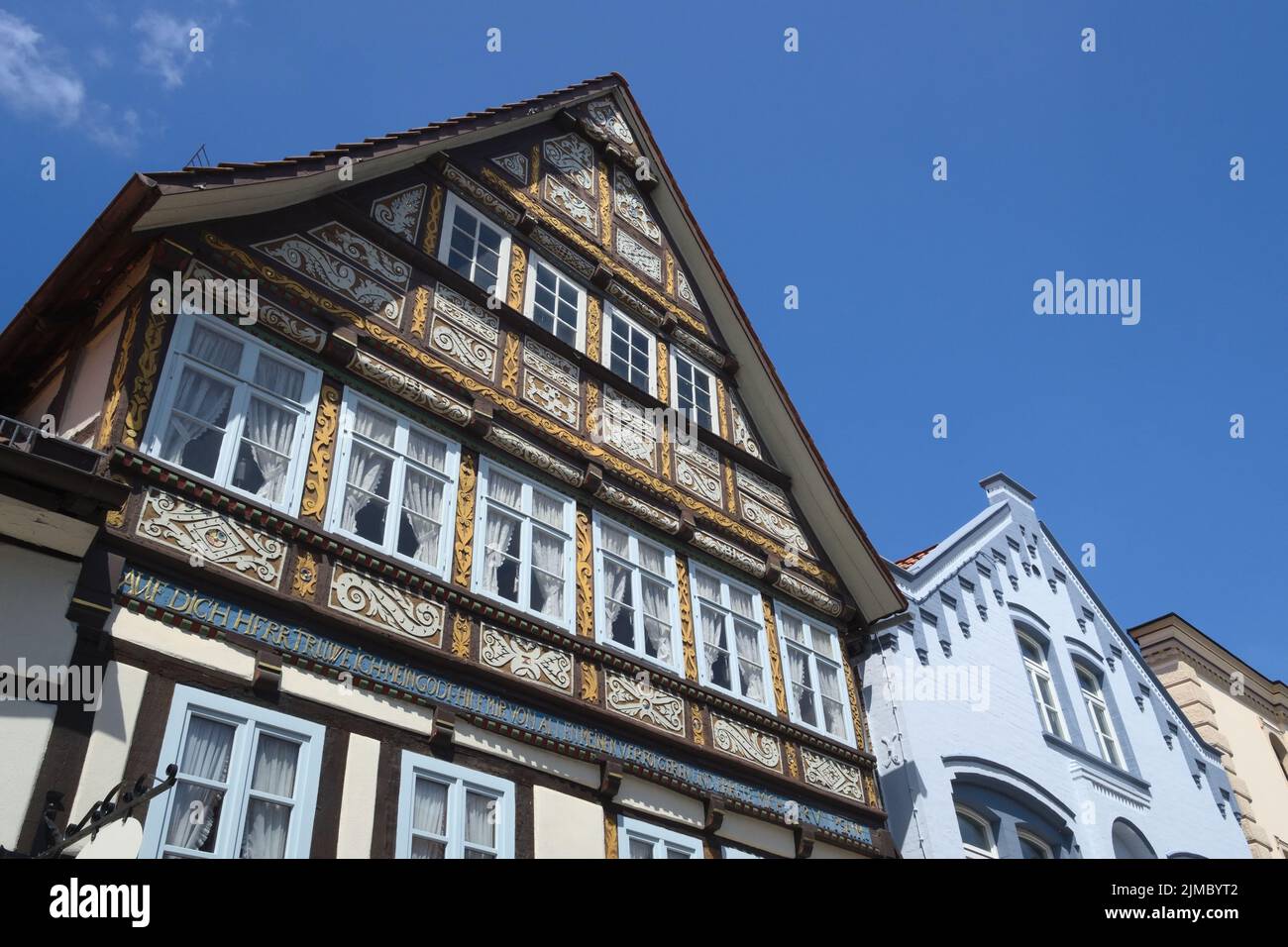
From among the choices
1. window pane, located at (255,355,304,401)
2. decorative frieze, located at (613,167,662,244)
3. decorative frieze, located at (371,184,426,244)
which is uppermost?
decorative frieze, located at (613,167,662,244)

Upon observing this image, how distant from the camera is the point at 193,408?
27.5ft

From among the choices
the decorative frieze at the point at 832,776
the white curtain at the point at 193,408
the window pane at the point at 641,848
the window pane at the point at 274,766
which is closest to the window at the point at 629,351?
the decorative frieze at the point at 832,776

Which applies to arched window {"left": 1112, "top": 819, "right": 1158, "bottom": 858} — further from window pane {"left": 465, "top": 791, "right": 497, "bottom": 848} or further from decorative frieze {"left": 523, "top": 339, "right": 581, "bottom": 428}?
window pane {"left": 465, "top": 791, "right": 497, "bottom": 848}

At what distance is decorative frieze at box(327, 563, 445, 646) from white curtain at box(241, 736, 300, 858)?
1.14 metres

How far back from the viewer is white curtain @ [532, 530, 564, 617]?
1002 centimetres

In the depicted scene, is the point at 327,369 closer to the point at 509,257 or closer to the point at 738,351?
the point at 509,257

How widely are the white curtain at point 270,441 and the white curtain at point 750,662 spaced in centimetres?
512

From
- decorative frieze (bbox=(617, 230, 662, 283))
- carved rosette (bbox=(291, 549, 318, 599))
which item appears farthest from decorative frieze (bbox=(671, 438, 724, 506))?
carved rosette (bbox=(291, 549, 318, 599))

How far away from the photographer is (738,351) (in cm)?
1496

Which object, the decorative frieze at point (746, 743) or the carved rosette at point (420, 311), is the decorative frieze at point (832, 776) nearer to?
the decorative frieze at point (746, 743)

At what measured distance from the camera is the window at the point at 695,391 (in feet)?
45.4

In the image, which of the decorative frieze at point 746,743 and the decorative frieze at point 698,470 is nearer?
the decorative frieze at point 746,743
